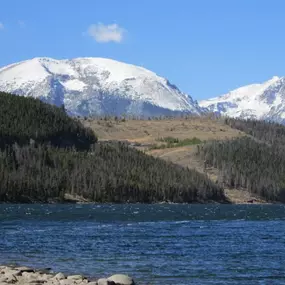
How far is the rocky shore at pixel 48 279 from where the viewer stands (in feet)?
188

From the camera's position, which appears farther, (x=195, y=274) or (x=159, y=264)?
(x=159, y=264)

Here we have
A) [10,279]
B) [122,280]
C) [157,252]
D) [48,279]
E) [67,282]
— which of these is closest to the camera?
[67,282]

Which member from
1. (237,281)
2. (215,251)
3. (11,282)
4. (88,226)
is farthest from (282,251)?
(88,226)

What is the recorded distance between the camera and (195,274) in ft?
222

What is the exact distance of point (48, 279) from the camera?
59531 millimetres

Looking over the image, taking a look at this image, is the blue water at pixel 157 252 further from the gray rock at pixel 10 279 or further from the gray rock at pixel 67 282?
the gray rock at pixel 10 279

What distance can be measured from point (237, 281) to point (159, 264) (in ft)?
38.7

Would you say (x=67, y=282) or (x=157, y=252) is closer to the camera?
(x=67, y=282)

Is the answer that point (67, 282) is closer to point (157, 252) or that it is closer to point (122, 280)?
point (122, 280)

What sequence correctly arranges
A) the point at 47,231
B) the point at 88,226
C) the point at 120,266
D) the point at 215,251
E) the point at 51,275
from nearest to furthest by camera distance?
the point at 51,275
the point at 120,266
the point at 215,251
the point at 47,231
the point at 88,226

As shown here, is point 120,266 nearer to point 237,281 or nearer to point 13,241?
point 237,281

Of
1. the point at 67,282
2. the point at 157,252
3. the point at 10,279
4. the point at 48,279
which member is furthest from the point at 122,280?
the point at 157,252

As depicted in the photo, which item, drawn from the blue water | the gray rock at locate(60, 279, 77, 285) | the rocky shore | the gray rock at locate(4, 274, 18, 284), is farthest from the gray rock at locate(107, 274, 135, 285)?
the gray rock at locate(4, 274, 18, 284)

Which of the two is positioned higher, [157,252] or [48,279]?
[157,252]
